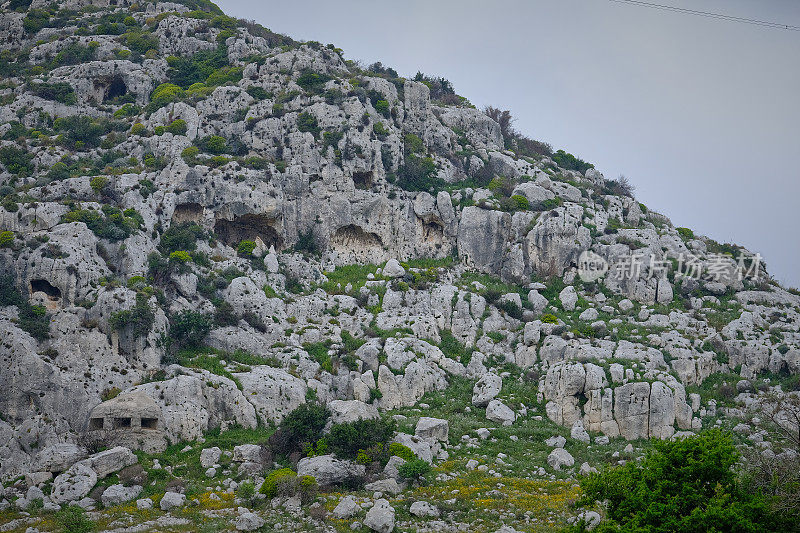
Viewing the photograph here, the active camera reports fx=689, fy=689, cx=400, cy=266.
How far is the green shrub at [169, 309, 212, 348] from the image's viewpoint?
51969 mm

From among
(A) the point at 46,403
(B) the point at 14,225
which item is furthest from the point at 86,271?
(A) the point at 46,403

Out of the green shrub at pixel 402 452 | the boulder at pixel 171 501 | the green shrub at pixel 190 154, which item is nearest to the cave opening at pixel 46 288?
the boulder at pixel 171 501

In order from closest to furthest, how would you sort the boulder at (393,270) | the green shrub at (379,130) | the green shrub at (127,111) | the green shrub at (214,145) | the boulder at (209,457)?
the boulder at (209,457)
the boulder at (393,270)
the green shrub at (214,145)
the green shrub at (379,130)
the green shrub at (127,111)

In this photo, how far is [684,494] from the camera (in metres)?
26.3

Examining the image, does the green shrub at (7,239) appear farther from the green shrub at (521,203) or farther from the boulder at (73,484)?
the green shrub at (521,203)

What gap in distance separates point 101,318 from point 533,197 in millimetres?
44123

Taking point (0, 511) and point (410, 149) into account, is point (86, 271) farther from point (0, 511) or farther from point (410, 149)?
point (410, 149)

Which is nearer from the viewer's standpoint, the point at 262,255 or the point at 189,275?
the point at 189,275

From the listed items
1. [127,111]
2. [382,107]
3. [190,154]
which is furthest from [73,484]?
[382,107]

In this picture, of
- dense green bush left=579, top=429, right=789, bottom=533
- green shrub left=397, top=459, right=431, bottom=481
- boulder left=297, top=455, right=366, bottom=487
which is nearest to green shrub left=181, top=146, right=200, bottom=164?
boulder left=297, top=455, right=366, bottom=487

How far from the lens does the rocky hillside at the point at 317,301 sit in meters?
41.5

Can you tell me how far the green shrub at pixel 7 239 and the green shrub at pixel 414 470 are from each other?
32.1 m

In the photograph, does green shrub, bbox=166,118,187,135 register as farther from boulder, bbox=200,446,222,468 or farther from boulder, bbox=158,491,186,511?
boulder, bbox=158,491,186,511

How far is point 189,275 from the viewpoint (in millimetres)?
56375
